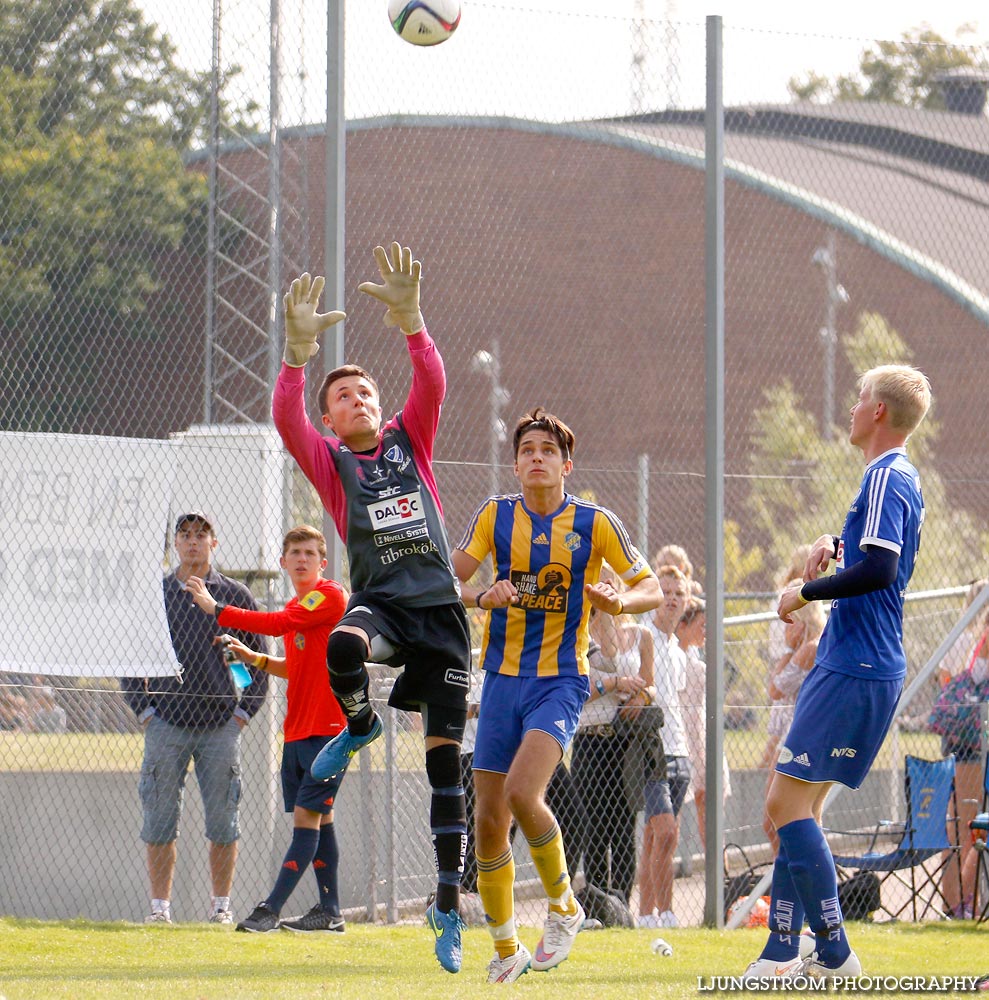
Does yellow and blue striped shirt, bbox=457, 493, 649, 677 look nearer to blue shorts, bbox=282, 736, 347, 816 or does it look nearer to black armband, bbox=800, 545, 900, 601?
black armband, bbox=800, 545, 900, 601

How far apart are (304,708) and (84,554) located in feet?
4.77

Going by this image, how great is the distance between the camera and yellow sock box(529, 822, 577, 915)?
228 inches

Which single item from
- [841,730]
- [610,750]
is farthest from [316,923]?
[841,730]

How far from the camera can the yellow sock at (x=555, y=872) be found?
580cm

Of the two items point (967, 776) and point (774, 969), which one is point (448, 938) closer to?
point (774, 969)

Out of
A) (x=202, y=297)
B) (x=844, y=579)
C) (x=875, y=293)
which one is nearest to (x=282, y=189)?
(x=202, y=297)

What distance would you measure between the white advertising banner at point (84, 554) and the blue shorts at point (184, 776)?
0.36 m

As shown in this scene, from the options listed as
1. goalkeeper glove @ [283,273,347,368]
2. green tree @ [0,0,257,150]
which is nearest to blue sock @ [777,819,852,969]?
Result: goalkeeper glove @ [283,273,347,368]

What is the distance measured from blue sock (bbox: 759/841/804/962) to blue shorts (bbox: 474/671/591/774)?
0.91 meters

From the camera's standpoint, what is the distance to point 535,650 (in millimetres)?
5898

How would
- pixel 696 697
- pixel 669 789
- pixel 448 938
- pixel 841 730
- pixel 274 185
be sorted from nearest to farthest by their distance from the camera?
pixel 841 730
pixel 448 938
pixel 274 185
pixel 669 789
pixel 696 697

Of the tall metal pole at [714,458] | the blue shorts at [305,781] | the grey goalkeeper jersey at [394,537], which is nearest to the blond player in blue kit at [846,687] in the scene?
the grey goalkeeper jersey at [394,537]

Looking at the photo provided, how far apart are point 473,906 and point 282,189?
3.96 metres

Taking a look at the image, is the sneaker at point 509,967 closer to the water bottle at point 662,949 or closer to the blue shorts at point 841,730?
the water bottle at point 662,949
